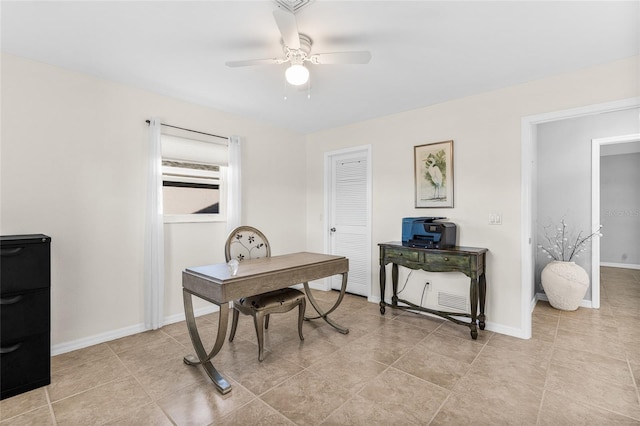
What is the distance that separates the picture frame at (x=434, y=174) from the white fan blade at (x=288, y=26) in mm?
2125

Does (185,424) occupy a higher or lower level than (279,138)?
lower

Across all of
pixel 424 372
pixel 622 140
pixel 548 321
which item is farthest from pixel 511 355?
pixel 622 140

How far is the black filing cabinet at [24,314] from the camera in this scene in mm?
1966

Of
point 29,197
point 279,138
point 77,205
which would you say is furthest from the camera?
point 279,138

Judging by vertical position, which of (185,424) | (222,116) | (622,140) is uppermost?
(222,116)

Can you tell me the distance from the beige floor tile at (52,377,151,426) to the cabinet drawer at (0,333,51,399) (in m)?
0.32

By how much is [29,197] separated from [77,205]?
31 cm

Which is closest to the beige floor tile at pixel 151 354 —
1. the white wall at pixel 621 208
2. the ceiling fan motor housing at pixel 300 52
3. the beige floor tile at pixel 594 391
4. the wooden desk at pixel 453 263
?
the wooden desk at pixel 453 263

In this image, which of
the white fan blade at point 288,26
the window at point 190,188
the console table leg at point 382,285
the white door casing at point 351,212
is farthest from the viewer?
the white door casing at point 351,212

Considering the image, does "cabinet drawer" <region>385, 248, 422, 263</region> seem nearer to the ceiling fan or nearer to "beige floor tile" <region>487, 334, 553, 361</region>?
"beige floor tile" <region>487, 334, 553, 361</region>

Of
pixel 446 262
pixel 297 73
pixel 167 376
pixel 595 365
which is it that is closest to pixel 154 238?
pixel 167 376

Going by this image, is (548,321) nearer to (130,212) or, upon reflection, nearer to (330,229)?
(330,229)

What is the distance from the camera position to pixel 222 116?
3.70 metres

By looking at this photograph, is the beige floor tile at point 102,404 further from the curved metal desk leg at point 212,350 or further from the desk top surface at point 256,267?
the desk top surface at point 256,267
